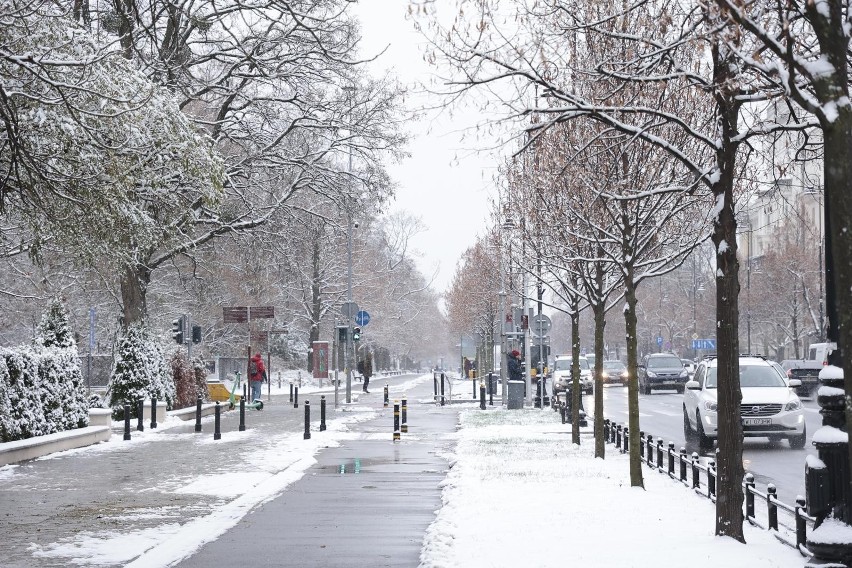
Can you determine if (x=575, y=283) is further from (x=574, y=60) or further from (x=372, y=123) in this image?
(x=372, y=123)

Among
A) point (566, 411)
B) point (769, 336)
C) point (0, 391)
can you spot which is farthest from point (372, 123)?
point (769, 336)

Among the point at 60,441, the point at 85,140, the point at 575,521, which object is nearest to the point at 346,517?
the point at 575,521

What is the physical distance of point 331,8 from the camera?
82.0ft

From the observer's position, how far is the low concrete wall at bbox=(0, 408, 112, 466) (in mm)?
19031

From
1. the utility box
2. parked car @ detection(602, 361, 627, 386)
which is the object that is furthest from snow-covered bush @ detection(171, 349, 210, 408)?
parked car @ detection(602, 361, 627, 386)

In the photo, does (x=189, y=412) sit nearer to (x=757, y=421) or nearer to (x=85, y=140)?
(x=757, y=421)

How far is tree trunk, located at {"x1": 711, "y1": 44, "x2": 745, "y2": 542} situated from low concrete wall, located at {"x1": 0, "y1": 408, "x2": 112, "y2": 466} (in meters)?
12.9

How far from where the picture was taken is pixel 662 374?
5250 cm

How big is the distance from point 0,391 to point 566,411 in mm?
14253

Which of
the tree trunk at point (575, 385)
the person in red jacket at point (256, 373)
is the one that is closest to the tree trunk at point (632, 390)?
the tree trunk at point (575, 385)

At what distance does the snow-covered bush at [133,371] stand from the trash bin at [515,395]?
12.2 m

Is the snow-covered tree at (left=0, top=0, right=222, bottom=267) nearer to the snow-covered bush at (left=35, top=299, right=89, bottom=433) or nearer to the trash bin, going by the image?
the snow-covered bush at (left=35, top=299, right=89, bottom=433)

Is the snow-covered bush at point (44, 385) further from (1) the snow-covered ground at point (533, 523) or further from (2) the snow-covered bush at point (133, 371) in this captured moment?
(2) the snow-covered bush at point (133, 371)

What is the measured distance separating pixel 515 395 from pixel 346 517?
24652 millimetres
